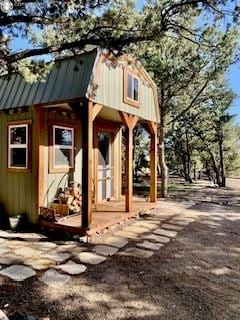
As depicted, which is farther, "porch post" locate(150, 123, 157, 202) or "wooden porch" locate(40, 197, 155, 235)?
"porch post" locate(150, 123, 157, 202)

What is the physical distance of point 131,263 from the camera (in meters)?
4.52

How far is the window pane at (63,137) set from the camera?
6926 mm

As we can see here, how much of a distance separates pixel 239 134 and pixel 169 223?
54.0 feet

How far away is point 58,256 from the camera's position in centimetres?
475

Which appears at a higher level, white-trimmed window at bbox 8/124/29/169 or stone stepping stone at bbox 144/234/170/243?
white-trimmed window at bbox 8/124/29/169

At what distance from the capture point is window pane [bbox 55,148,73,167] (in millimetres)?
6961

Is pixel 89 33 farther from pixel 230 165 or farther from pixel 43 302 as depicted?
pixel 230 165

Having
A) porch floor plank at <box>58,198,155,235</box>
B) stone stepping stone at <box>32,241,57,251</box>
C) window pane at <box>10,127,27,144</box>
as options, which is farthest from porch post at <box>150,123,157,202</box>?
stone stepping stone at <box>32,241,57,251</box>

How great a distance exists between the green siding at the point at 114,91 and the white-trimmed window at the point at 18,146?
186 cm

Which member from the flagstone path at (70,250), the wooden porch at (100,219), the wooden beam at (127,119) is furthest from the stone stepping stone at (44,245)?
the wooden beam at (127,119)

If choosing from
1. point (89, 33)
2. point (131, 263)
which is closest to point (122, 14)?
point (89, 33)

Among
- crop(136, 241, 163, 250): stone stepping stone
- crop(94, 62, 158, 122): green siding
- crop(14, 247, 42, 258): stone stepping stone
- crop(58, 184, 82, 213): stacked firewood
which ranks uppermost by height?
crop(94, 62, 158, 122): green siding

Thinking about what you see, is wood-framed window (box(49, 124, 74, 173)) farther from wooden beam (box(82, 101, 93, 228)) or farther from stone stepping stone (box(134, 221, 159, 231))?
stone stepping stone (box(134, 221, 159, 231))

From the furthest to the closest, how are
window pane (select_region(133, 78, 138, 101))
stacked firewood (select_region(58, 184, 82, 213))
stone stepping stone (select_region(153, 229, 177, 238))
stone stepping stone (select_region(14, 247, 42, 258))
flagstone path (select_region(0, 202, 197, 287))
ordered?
window pane (select_region(133, 78, 138, 101))
stacked firewood (select_region(58, 184, 82, 213))
stone stepping stone (select_region(153, 229, 177, 238))
stone stepping stone (select_region(14, 247, 42, 258))
flagstone path (select_region(0, 202, 197, 287))
